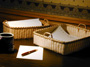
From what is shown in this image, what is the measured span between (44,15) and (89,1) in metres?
0.66

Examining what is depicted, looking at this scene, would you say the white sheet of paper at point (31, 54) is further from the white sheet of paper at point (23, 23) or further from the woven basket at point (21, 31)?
the white sheet of paper at point (23, 23)

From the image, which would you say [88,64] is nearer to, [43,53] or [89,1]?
[43,53]

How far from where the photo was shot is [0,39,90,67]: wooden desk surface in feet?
4.80

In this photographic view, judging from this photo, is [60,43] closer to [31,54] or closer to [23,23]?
[31,54]

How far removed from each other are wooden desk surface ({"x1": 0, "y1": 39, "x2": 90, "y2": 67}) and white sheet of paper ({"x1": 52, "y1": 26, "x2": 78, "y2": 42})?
0.24 meters

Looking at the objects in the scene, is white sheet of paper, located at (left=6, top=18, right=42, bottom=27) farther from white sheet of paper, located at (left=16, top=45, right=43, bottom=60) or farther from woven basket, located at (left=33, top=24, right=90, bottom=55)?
white sheet of paper, located at (left=16, top=45, right=43, bottom=60)

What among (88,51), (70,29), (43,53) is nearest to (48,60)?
(43,53)

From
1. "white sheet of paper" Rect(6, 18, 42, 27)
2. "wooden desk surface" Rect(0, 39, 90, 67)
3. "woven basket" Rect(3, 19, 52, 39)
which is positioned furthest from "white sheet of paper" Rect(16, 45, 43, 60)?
"white sheet of paper" Rect(6, 18, 42, 27)

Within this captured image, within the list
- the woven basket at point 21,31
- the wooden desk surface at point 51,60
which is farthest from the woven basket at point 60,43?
the woven basket at point 21,31

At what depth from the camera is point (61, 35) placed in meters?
1.98

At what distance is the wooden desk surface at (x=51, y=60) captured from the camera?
146cm

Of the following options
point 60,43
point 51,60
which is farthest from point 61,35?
point 51,60

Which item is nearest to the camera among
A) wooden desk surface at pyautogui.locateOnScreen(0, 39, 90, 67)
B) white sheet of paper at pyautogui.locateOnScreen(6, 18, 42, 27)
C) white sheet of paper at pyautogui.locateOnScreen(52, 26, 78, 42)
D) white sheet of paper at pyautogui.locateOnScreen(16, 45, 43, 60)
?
wooden desk surface at pyautogui.locateOnScreen(0, 39, 90, 67)

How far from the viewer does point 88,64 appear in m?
1.50
